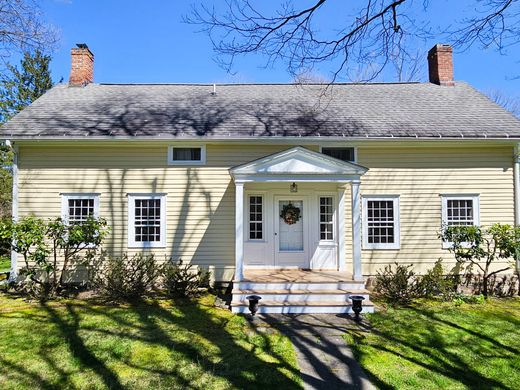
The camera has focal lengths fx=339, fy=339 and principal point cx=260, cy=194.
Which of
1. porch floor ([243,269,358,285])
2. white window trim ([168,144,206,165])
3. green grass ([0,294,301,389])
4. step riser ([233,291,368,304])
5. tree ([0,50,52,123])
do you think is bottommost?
green grass ([0,294,301,389])

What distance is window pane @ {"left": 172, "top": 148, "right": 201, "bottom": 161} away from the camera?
30.8 feet

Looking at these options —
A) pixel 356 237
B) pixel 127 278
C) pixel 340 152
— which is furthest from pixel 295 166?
pixel 127 278

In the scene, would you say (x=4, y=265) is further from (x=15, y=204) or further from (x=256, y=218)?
(x=256, y=218)

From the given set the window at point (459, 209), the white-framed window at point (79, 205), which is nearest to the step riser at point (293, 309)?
the window at point (459, 209)

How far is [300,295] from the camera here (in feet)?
25.1

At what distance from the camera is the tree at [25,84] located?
24.3 meters

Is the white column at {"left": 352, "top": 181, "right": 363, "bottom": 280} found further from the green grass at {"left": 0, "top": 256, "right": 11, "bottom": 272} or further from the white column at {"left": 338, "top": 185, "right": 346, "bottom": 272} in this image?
the green grass at {"left": 0, "top": 256, "right": 11, "bottom": 272}

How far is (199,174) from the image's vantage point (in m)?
9.30

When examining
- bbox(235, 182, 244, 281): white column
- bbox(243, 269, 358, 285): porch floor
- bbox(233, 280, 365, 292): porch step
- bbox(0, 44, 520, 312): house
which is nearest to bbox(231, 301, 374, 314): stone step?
bbox(233, 280, 365, 292): porch step

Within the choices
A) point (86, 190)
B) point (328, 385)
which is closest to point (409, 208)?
point (328, 385)

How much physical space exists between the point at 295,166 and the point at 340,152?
2.11 m

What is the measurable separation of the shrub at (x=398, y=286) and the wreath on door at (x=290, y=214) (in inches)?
102

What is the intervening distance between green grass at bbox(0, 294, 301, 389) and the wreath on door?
313 cm

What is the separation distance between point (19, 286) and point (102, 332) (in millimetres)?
4395
